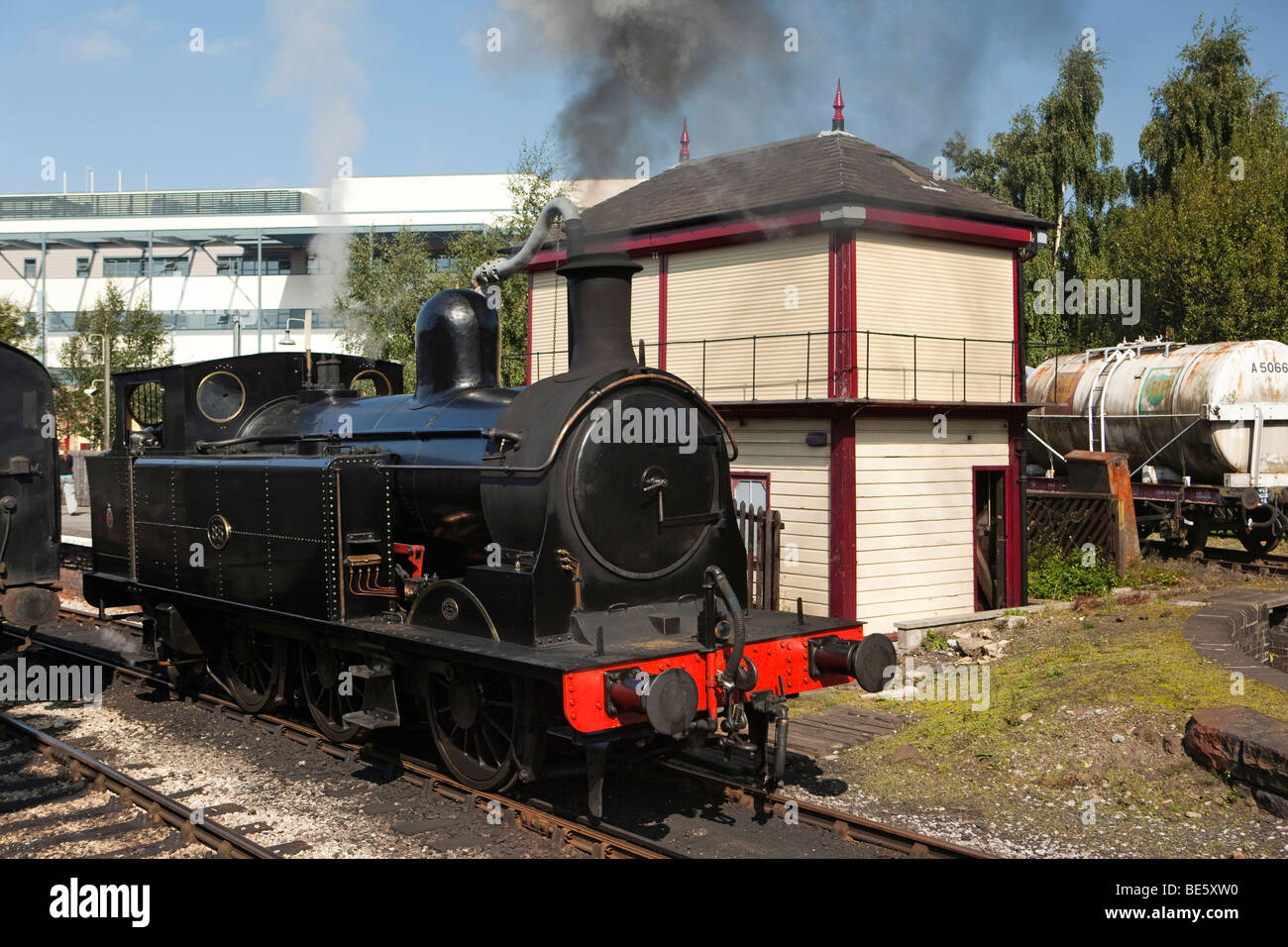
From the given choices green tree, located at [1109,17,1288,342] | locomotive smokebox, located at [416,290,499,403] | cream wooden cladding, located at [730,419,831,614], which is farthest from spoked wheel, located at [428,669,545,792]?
green tree, located at [1109,17,1288,342]

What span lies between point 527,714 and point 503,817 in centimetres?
78

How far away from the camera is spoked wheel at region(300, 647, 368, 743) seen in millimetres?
8664

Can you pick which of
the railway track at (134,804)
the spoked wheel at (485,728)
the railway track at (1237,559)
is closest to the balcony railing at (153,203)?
the railway track at (1237,559)

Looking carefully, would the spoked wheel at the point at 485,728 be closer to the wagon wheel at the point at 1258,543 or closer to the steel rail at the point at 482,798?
the steel rail at the point at 482,798

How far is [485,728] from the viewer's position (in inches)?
296

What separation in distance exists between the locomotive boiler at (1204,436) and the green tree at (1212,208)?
8490mm

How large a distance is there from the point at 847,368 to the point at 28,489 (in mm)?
9209

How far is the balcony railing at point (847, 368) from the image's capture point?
1303 cm

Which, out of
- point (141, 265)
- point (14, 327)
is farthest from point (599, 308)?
point (141, 265)

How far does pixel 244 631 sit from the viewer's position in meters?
9.93

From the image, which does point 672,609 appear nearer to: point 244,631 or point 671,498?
point 671,498

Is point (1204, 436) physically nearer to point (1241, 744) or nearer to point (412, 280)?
point (1241, 744)
